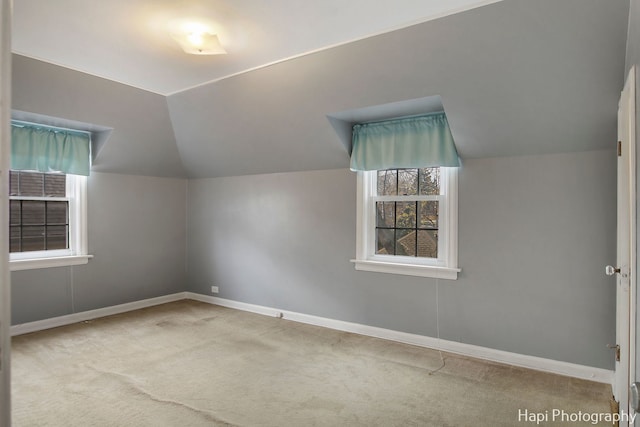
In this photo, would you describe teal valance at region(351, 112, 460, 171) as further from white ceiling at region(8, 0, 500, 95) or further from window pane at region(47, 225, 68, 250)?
window pane at region(47, 225, 68, 250)

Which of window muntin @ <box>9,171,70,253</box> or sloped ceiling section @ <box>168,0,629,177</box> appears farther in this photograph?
window muntin @ <box>9,171,70,253</box>

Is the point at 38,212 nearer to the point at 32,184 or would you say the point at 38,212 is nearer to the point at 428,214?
the point at 32,184

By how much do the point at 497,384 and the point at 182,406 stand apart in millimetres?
2235

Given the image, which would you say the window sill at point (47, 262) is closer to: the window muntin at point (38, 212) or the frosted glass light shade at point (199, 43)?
the window muntin at point (38, 212)

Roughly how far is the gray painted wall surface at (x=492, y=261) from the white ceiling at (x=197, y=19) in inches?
60.8

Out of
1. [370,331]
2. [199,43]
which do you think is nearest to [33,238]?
[199,43]

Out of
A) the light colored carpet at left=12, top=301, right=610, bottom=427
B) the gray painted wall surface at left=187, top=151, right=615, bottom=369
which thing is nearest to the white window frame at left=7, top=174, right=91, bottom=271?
the light colored carpet at left=12, top=301, right=610, bottom=427

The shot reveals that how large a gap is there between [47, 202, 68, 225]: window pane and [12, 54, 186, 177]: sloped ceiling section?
21.6 inches

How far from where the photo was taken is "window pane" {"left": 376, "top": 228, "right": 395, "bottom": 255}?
405 centimetres

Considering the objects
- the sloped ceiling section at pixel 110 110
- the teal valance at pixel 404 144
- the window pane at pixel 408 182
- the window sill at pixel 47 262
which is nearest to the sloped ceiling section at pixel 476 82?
the teal valance at pixel 404 144

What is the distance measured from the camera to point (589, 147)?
2980mm

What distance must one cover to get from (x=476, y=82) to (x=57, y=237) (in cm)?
461

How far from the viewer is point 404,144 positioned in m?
3.73

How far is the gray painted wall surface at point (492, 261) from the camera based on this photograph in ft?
9.86
